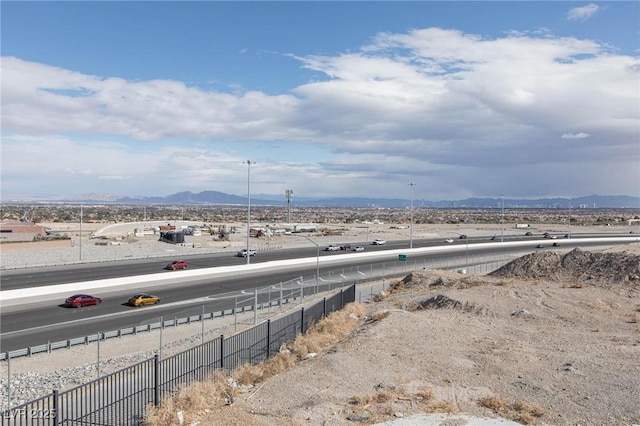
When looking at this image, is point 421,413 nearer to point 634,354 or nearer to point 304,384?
point 304,384

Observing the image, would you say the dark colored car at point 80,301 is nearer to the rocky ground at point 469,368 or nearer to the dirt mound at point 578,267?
the rocky ground at point 469,368

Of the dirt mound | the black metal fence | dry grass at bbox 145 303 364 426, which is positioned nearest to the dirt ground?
dry grass at bbox 145 303 364 426

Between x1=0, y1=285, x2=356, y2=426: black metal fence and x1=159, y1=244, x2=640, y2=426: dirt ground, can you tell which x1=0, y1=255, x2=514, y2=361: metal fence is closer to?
x1=0, y1=285, x2=356, y2=426: black metal fence

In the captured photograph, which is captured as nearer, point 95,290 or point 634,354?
point 634,354

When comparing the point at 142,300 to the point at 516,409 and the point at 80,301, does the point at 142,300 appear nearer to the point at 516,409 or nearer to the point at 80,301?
the point at 80,301

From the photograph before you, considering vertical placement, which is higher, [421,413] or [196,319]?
[421,413]

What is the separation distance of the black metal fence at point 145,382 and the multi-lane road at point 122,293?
44.3 ft

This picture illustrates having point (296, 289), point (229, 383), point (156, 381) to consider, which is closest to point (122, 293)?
point (296, 289)

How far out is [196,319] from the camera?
109 feet

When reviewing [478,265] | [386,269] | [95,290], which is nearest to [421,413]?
[95,290]

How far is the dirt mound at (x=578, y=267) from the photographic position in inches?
1529

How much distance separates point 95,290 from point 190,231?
7440 cm

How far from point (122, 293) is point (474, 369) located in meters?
34.7

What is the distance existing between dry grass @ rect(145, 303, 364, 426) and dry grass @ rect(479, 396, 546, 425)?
2819 mm
